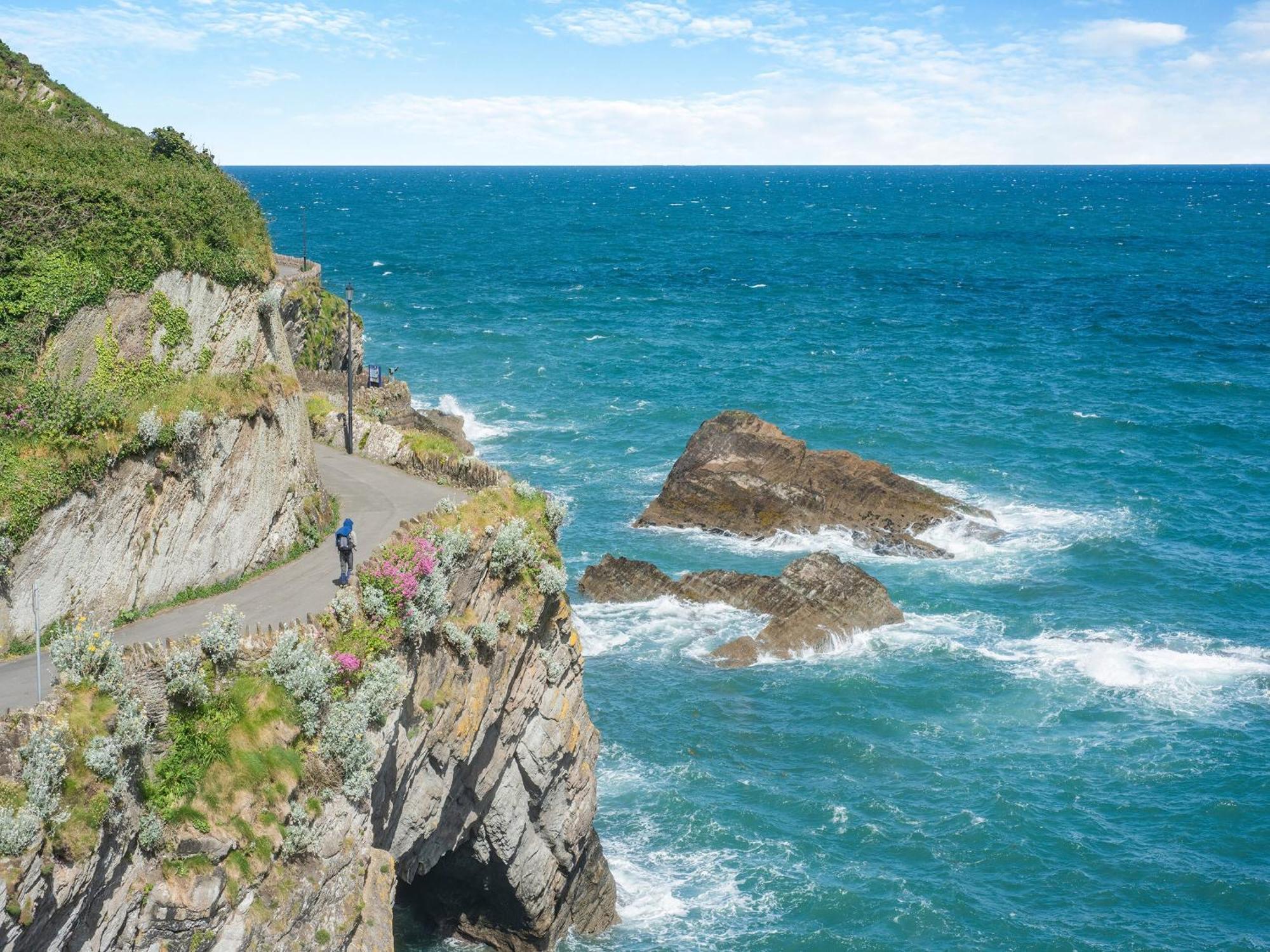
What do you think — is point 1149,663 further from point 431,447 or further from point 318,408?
point 318,408

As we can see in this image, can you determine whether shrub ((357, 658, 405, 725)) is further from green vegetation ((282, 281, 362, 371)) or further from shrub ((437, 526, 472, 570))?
green vegetation ((282, 281, 362, 371))

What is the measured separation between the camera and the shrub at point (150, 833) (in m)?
15.5

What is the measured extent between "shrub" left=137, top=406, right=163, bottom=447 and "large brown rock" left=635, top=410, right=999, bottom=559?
3741 centimetres

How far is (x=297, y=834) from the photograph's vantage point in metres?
17.3

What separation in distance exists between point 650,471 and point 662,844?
34416 millimetres

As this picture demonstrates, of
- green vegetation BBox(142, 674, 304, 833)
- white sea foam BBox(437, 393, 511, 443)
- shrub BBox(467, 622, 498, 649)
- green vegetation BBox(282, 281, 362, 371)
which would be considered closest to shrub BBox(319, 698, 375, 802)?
green vegetation BBox(142, 674, 304, 833)

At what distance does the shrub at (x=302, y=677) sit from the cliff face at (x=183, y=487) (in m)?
3.82

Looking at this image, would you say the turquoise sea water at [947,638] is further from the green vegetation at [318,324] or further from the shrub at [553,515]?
the green vegetation at [318,324]

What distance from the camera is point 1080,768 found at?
123 ft

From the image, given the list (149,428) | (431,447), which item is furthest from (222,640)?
(431,447)

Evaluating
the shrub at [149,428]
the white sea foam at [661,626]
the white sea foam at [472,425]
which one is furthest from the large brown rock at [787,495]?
the shrub at [149,428]

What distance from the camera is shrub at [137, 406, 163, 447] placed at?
20.5 m

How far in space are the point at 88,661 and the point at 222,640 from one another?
7.21 ft

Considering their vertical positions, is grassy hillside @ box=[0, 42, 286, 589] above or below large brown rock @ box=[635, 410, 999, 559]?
above
